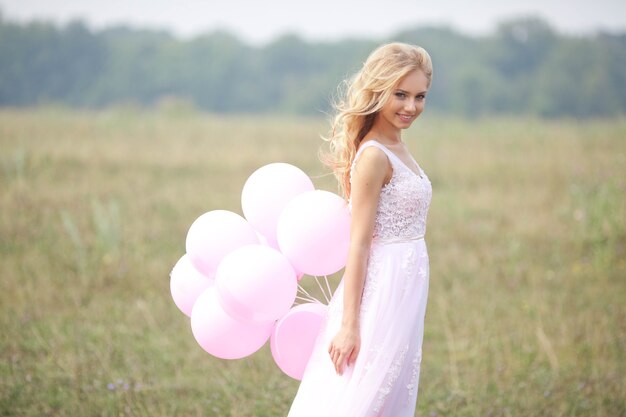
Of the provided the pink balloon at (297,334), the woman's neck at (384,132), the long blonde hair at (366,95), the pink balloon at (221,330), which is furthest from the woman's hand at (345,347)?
the woman's neck at (384,132)

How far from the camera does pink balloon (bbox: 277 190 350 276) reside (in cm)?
259

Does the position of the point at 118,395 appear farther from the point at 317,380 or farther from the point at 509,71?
the point at 509,71

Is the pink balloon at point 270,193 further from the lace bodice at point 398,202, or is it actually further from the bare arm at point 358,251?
the bare arm at point 358,251

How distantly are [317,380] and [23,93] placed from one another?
159 feet

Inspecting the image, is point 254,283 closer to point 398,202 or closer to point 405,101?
point 398,202

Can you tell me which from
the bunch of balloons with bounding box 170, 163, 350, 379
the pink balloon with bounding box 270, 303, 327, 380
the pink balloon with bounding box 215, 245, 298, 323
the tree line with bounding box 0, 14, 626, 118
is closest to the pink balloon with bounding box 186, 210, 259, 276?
the bunch of balloons with bounding box 170, 163, 350, 379

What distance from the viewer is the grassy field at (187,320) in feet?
14.0

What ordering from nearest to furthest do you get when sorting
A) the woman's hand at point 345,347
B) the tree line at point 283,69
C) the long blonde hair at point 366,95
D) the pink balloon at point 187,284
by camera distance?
the woman's hand at point 345,347 → the long blonde hair at point 366,95 → the pink balloon at point 187,284 → the tree line at point 283,69

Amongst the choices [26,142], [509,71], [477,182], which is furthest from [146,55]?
[477,182]

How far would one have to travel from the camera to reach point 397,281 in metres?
2.54

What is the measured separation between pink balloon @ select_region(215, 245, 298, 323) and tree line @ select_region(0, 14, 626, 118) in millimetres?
42891

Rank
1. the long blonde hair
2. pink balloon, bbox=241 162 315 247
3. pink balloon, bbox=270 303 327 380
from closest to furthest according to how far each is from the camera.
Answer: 1. the long blonde hair
2. pink balloon, bbox=270 303 327 380
3. pink balloon, bbox=241 162 315 247

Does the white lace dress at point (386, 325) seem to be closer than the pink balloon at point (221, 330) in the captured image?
Yes

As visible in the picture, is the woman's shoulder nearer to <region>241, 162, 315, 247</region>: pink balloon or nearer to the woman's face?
the woman's face
